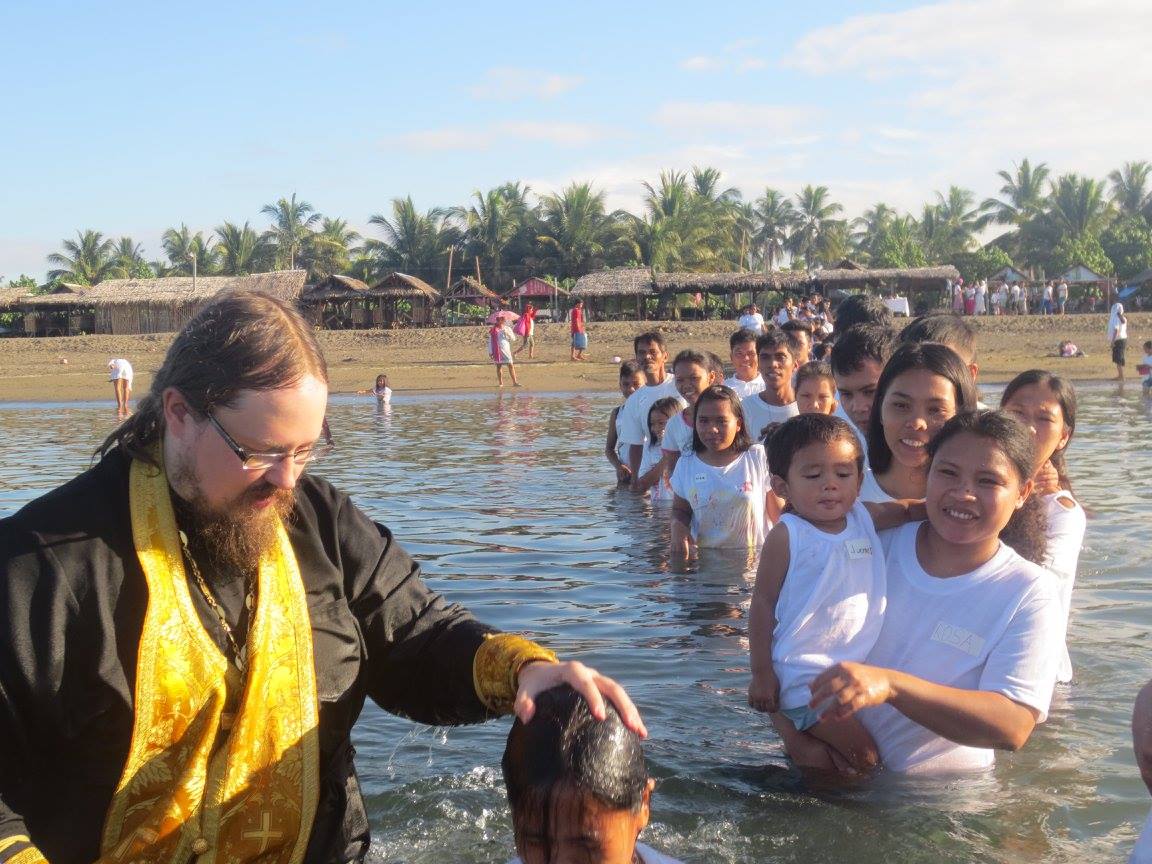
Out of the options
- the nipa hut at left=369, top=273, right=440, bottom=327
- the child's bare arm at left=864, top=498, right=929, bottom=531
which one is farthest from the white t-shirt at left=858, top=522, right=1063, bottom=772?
the nipa hut at left=369, top=273, right=440, bottom=327

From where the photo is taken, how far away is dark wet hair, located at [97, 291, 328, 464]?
2775mm

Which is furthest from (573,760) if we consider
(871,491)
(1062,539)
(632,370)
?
(632,370)

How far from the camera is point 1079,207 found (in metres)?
69.3

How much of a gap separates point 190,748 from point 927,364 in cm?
316

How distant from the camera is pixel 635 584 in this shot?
8812 millimetres

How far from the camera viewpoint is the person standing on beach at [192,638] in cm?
→ 270

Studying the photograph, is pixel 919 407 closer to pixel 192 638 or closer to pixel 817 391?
→ pixel 817 391

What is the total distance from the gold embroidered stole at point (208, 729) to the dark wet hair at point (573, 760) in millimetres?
647

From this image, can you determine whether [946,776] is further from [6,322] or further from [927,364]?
[6,322]

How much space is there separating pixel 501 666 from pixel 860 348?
373 centimetres

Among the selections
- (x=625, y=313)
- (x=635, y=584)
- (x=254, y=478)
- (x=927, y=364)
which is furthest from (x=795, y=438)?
(x=625, y=313)

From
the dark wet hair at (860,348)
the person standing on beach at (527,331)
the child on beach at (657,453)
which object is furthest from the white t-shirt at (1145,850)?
the person standing on beach at (527,331)

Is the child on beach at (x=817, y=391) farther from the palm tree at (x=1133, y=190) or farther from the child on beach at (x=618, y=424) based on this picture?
the palm tree at (x=1133, y=190)

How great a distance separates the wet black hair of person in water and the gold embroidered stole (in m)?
0.65
